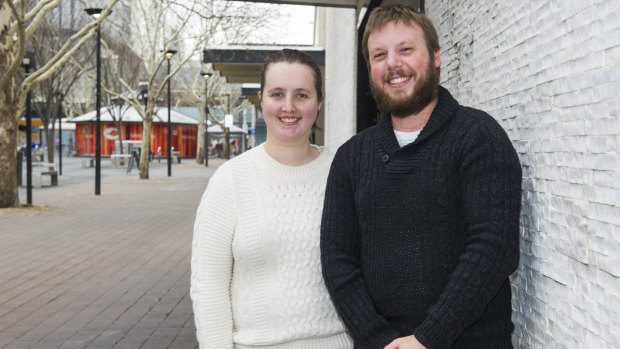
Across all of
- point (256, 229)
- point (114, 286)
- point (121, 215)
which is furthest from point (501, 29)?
point (121, 215)

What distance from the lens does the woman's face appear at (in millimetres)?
Answer: 2244

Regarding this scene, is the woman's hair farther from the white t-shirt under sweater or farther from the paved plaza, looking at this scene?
the paved plaza

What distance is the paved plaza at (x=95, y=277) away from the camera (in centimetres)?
504

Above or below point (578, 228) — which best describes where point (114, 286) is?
below

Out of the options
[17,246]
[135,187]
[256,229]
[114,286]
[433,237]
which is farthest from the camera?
[135,187]

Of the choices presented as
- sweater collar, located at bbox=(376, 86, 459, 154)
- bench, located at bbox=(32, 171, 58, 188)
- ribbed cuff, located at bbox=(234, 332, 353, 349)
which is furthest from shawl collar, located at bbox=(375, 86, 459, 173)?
bench, located at bbox=(32, 171, 58, 188)

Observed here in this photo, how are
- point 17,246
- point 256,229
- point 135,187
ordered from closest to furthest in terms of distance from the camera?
point 256,229, point 17,246, point 135,187

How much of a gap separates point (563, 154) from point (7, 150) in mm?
13416

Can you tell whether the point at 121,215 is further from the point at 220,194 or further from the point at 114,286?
the point at 220,194

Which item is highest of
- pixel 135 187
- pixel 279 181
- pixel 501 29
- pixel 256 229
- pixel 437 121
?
pixel 501 29

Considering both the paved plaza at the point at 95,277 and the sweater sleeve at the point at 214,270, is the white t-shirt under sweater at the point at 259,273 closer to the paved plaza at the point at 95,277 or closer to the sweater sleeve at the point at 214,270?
the sweater sleeve at the point at 214,270

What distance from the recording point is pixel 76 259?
325 inches

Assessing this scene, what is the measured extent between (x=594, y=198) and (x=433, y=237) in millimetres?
425

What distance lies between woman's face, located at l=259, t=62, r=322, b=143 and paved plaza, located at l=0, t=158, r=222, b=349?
2999mm
